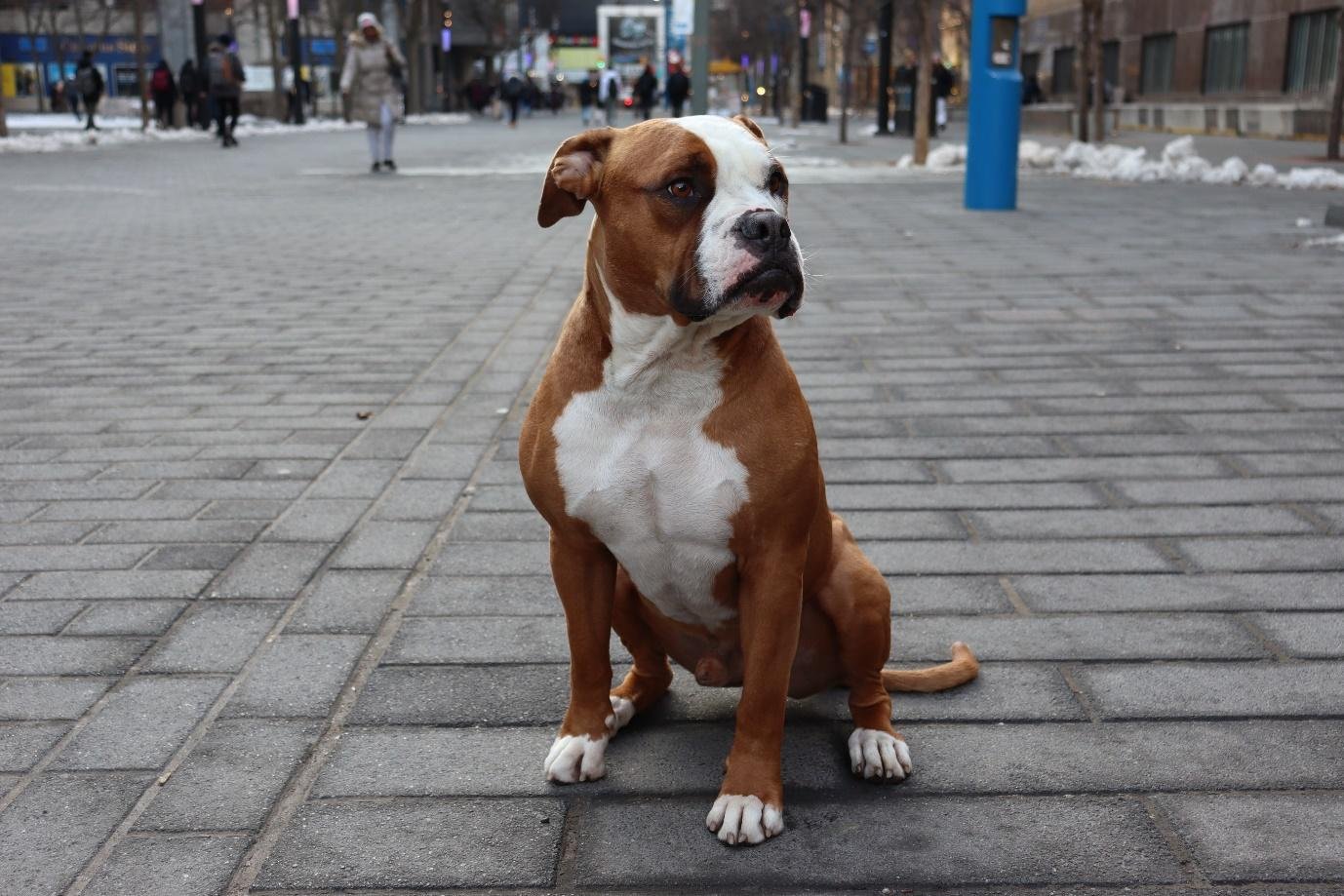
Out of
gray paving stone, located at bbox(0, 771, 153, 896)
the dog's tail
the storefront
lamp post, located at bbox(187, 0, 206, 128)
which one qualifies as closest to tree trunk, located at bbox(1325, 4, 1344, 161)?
the dog's tail

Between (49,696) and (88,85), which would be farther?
(88,85)

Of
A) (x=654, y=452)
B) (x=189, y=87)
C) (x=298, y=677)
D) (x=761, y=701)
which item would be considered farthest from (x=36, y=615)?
(x=189, y=87)

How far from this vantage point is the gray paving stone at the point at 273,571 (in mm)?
3748

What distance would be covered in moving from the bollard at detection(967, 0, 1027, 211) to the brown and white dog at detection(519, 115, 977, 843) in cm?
1166

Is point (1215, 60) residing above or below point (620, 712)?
above

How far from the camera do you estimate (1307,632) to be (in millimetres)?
3400

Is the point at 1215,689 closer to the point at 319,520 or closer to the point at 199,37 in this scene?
the point at 319,520

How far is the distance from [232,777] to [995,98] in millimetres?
12445

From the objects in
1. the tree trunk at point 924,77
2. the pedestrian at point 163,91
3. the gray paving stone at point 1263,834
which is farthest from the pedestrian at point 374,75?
the gray paving stone at point 1263,834

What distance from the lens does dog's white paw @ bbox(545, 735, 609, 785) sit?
8.95ft

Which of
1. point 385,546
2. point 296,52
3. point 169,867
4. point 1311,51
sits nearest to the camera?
point 169,867

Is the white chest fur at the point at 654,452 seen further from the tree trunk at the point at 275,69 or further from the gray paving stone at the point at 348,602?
the tree trunk at the point at 275,69

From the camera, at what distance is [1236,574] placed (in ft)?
12.5

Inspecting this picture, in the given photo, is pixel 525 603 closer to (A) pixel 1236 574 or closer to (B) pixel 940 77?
(A) pixel 1236 574
